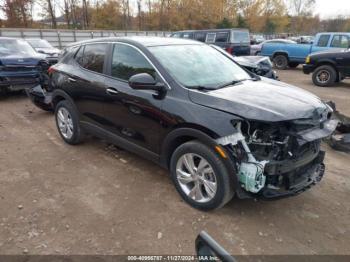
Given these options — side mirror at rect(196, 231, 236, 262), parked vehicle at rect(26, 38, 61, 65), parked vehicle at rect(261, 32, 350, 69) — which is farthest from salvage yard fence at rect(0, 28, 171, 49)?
side mirror at rect(196, 231, 236, 262)

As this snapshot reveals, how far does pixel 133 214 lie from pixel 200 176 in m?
0.84

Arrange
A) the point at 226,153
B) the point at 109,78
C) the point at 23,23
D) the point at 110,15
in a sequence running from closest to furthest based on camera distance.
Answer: the point at 226,153
the point at 109,78
the point at 23,23
the point at 110,15

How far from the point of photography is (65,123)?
15.5 feet

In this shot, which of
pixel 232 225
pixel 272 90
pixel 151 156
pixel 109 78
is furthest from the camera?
pixel 109 78

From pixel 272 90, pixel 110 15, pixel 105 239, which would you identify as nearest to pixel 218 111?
pixel 272 90

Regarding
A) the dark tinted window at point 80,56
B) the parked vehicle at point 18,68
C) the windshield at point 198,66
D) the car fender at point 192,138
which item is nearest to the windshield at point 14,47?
the parked vehicle at point 18,68

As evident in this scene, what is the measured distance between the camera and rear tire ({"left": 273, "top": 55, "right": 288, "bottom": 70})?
48.5ft

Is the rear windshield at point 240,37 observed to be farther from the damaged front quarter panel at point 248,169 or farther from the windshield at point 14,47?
the damaged front quarter panel at point 248,169

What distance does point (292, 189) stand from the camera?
265cm

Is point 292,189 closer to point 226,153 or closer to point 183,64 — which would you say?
point 226,153

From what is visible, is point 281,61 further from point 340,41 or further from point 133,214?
point 133,214

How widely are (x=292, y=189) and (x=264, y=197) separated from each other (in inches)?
12.1

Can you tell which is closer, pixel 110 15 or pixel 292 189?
pixel 292 189

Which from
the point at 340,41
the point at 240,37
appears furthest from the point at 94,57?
the point at 240,37
